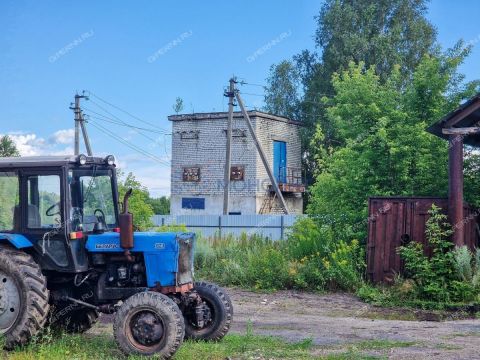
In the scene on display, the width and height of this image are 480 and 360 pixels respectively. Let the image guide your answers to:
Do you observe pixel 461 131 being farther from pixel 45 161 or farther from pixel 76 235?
pixel 45 161

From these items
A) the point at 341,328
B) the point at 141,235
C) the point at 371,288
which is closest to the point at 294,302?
the point at 371,288

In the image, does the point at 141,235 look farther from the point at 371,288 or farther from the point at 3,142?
the point at 3,142

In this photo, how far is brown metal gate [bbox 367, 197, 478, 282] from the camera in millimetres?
15172

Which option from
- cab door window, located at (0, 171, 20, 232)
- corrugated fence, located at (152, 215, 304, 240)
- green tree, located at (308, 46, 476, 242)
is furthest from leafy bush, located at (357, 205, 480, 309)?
corrugated fence, located at (152, 215, 304, 240)

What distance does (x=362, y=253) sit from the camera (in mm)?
15984

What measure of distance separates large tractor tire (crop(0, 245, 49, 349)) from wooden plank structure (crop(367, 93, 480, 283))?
886 cm

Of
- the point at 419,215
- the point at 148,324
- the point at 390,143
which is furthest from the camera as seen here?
the point at 390,143

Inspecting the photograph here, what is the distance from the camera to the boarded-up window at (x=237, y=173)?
4019cm

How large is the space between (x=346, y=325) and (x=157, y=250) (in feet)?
14.1

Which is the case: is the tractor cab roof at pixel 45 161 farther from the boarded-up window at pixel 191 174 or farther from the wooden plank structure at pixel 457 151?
the boarded-up window at pixel 191 174

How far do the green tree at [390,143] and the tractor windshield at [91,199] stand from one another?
877 cm

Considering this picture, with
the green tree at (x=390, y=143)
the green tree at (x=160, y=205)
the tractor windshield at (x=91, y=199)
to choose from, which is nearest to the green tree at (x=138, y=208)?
the green tree at (x=390, y=143)

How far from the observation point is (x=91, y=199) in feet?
30.4

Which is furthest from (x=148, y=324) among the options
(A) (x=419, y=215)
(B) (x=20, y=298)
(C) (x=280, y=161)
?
(C) (x=280, y=161)
